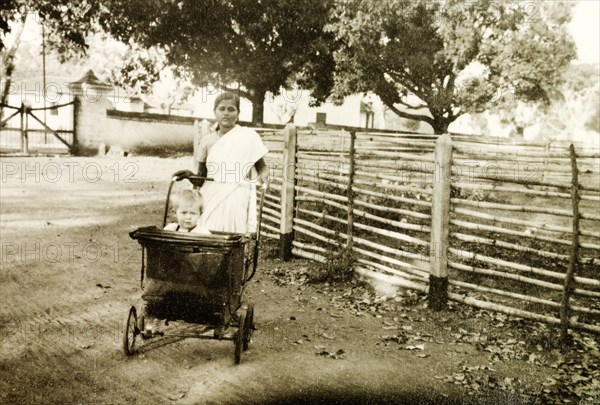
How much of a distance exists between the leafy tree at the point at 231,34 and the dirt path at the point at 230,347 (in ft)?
49.8

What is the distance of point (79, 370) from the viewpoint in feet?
13.3

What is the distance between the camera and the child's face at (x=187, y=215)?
169 inches

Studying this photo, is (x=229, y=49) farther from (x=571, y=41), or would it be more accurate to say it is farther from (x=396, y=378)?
(x=396, y=378)

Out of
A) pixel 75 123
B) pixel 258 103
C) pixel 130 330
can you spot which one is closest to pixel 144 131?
pixel 75 123

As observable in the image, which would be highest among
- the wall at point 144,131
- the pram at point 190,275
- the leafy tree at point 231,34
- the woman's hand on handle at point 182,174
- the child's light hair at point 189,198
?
the leafy tree at point 231,34

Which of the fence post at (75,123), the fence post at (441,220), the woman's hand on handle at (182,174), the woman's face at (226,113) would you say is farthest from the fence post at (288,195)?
the fence post at (75,123)

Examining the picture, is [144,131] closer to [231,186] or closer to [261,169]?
[261,169]

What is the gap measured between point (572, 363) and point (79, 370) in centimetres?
401

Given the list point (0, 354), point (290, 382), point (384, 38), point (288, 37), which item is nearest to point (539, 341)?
point (290, 382)

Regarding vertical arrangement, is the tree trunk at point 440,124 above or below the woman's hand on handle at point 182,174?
above

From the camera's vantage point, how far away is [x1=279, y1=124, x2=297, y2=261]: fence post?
7855mm

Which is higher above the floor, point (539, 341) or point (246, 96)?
point (246, 96)

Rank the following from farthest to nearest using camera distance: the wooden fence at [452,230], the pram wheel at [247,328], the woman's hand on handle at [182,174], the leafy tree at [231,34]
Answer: the leafy tree at [231,34] < the wooden fence at [452,230] < the pram wheel at [247,328] < the woman's hand on handle at [182,174]

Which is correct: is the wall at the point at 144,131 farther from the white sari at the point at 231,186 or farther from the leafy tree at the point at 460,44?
the white sari at the point at 231,186
